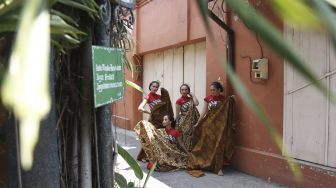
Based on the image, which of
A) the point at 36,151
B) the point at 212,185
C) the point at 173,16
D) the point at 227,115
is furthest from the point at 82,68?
the point at 173,16

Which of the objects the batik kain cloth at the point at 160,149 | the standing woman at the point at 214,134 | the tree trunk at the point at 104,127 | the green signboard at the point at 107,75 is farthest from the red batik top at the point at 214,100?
the tree trunk at the point at 104,127

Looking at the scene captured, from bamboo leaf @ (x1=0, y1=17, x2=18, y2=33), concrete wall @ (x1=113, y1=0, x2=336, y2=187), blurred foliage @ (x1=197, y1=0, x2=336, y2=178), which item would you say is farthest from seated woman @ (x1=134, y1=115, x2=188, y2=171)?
blurred foliage @ (x1=197, y1=0, x2=336, y2=178)

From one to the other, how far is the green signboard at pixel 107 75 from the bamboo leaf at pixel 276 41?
1.32m

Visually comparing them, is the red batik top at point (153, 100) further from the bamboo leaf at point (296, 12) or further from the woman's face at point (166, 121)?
the bamboo leaf at point (296, 12)

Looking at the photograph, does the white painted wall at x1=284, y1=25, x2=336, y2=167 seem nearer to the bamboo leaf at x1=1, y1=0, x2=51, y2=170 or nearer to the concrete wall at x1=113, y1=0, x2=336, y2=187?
the concrete wall at x1=113, y1=0, x2=336, y2=187

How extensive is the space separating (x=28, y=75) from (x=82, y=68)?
143 cm

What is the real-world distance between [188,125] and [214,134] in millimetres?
561

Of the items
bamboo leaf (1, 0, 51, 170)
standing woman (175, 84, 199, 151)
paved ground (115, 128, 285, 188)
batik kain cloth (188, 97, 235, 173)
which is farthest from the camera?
standing woman (175, 84, 199, 151)

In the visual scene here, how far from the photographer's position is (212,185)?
5352 mm

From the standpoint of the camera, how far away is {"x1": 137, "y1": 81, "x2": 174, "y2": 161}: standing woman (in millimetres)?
6798

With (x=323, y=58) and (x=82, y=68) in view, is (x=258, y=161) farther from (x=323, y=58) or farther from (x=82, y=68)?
(x=82, y=68)

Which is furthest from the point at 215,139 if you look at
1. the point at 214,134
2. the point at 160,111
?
the point at 160,111

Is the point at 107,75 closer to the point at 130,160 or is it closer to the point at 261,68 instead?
the point at 130,160

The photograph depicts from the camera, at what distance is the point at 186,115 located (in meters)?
6.42
